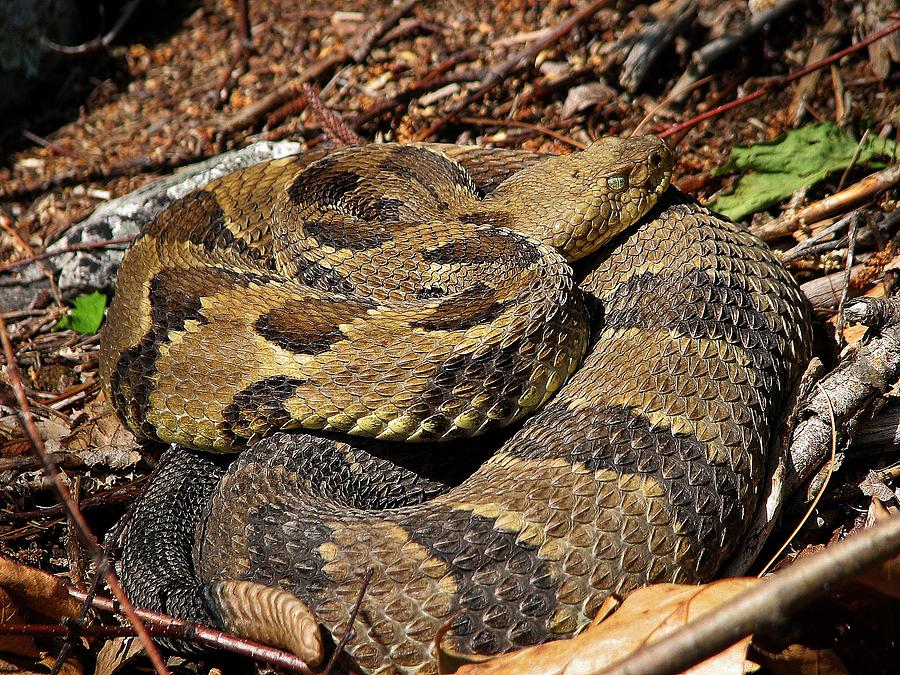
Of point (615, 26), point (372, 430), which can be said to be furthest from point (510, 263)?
point (615, 26)

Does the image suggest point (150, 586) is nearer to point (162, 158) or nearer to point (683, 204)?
point (683, 204)

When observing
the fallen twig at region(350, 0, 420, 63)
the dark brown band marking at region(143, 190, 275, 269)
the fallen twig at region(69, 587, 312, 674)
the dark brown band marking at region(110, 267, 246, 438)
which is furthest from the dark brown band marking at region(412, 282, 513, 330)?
the fallen twig at region(350, 0, 420, 63)

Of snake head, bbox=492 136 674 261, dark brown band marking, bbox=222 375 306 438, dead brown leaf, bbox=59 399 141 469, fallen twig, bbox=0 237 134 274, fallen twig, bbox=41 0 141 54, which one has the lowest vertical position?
dead brown leaf, bbox=59 399 141 469

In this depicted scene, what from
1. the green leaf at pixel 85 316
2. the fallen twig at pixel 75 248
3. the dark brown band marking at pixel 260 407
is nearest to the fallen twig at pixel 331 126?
the fallen twig at pixel 75 248

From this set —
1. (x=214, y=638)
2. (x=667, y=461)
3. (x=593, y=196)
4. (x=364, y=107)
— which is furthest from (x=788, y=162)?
(x=214, y=638)

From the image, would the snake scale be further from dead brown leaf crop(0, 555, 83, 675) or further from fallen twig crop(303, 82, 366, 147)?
fallen twig crop(303, 82, 366, 147)

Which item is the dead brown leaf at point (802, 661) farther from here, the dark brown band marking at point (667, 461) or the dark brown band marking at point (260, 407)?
the dark brown band marking at point (260, 407)

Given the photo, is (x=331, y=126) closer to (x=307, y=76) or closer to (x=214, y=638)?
(x=307, y=76)
